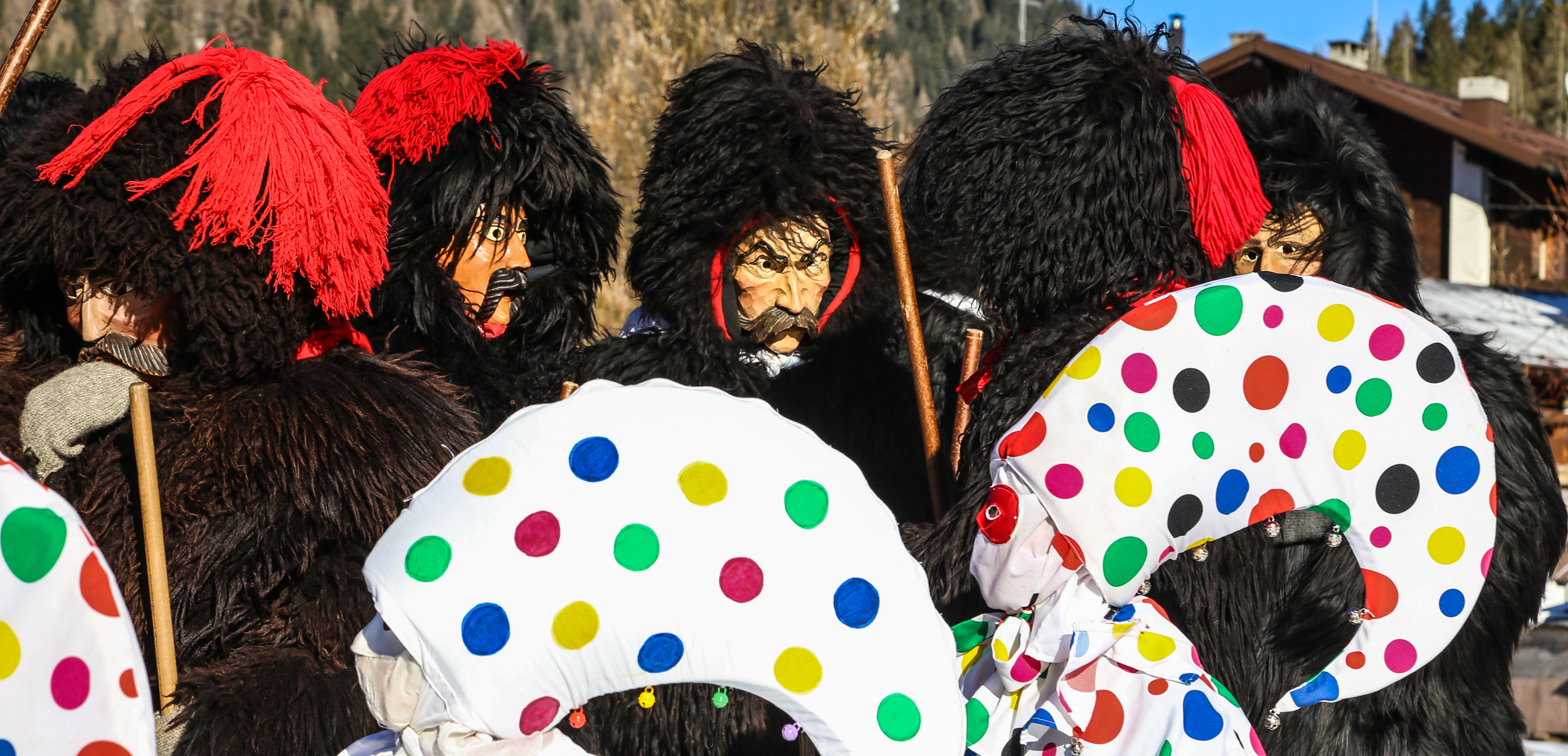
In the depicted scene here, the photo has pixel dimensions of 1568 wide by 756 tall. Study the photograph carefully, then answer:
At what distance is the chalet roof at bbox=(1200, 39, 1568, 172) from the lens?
1128cm

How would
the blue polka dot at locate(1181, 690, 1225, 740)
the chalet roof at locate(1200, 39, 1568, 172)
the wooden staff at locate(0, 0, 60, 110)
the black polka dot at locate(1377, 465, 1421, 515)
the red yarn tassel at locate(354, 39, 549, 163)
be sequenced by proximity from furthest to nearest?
1. the chalet roof at locate(1200, 39, 1568, 172)
2. the red yarn tassel at locate(354, 39, 549, 163)
3. the wooden staff at locate(0, 0, 60, 110)
4. the black polka dot at locate(1377, 465, 1421, 515)
5. the blue polka dot at locate(1181, 690, 1225, 740)

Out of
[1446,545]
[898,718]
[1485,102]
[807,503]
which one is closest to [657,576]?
[807,503]

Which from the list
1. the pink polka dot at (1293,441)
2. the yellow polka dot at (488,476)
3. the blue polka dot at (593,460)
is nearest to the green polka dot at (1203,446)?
the pink polka dot at (1293,441)

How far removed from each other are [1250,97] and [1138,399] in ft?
4.34

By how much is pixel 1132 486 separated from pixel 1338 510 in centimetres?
33

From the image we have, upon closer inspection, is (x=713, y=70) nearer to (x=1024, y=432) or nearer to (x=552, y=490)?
(x=1024, y=432)

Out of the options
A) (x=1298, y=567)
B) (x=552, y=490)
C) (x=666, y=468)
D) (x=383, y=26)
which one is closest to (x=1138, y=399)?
(x=1298, y=567)

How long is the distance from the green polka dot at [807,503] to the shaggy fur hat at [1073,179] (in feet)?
2.44

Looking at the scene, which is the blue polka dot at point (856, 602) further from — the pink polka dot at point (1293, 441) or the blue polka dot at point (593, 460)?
the pink polka dot at point (1293, 441)

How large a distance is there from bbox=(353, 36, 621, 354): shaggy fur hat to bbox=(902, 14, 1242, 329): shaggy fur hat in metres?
0.86

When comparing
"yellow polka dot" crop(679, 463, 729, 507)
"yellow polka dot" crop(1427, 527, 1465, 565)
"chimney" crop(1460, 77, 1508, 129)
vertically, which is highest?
"yellow polka dot" crop(679, 463, 729, 507)

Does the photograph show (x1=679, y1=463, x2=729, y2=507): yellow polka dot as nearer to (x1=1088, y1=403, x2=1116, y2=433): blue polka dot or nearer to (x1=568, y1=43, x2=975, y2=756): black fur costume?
(x1=1088, y1=403, x2=1116, y2=433): blue polka dot

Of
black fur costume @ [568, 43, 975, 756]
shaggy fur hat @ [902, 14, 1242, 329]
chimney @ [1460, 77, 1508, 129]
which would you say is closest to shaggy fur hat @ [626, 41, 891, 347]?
black fur costume @ [568, 43, 975, 756]

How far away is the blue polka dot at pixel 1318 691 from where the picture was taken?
169 cm
